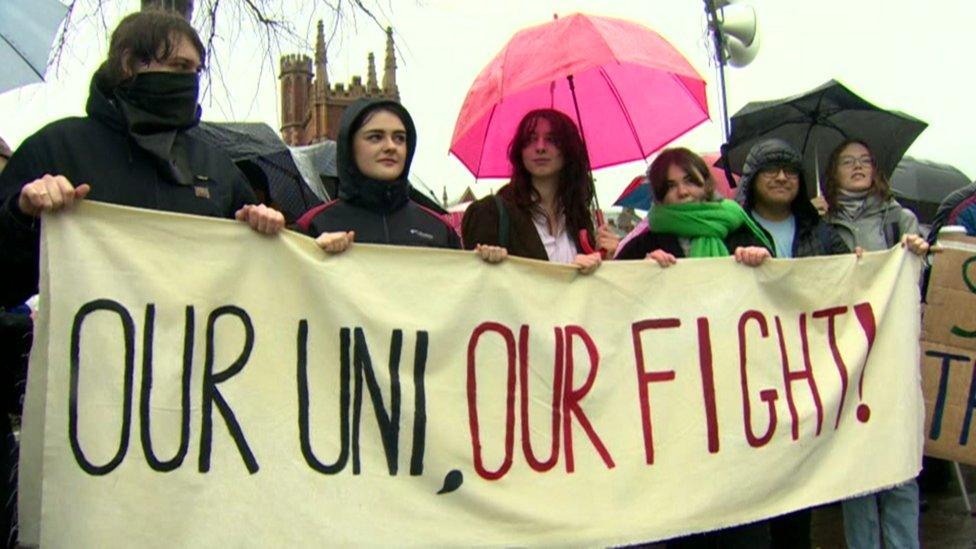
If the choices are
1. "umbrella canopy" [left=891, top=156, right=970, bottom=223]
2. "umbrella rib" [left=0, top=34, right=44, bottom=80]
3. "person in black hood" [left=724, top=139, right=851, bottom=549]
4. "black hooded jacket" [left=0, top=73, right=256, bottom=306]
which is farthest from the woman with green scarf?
"umbrella canopy" [left=891, top=156, right=970, bottom=223]

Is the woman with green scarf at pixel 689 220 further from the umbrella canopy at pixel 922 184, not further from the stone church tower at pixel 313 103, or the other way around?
the stone church tower at pixel 313 103

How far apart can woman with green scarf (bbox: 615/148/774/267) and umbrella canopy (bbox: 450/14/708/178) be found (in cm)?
58

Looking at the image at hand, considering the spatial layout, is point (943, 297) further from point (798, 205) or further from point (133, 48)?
point (133, 48)

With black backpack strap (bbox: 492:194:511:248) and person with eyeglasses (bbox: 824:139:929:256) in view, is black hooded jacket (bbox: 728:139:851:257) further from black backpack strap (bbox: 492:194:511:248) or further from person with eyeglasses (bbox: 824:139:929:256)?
black backpack strap (bbox: 492:194:511:248)

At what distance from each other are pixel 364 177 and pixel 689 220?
3.98 ft

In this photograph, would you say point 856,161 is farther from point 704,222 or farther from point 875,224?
point 704,222

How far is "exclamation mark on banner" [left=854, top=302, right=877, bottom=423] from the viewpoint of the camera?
11.1ft

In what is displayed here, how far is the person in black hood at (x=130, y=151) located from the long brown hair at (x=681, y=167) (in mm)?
1534

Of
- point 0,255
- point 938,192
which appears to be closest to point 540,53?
point 0,255

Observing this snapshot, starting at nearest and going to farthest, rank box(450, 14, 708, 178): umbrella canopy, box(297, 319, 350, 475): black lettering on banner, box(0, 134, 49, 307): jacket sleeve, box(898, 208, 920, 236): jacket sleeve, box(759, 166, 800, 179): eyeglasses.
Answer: box(0, 134, 49, 307): jacket sleeve
box(297, 319, 350, 475): black lettering on banner
box(759, 166, 800, 179): eyeglasses
box(898, 208, 920, 236): jacket sleeve
box(450, 14, 708, 178): umbrella canopy

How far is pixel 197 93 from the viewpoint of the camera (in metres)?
2.50

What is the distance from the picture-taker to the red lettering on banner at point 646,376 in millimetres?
2996

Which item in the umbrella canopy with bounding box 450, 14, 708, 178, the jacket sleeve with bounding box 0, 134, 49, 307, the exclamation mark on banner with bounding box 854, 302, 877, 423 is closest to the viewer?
the jacket sleeve with bounding box 0, 134, 49, 307

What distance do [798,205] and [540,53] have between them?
1.23m
